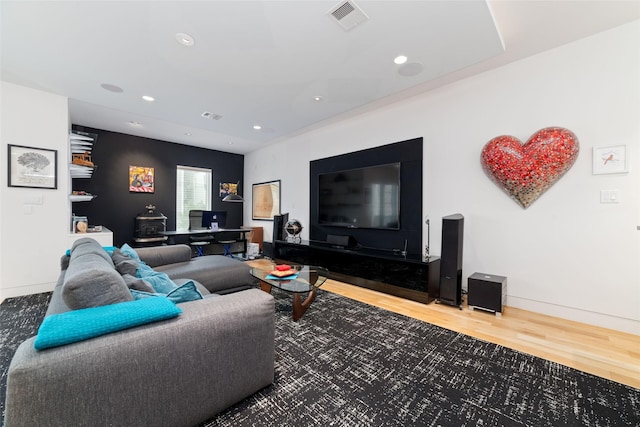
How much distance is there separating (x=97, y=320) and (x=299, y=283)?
1.80 meters

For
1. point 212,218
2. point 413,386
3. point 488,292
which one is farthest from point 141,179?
point 488,292

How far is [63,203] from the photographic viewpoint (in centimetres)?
365

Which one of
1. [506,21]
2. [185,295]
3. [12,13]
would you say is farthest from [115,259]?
[506,21]

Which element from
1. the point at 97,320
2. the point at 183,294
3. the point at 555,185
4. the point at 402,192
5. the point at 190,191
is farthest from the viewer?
the point at 190,191

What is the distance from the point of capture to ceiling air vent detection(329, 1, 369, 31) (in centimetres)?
Result: 198

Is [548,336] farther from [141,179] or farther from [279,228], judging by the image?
[141,179]

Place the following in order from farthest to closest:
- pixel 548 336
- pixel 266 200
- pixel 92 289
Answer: pixel 266 200
pixel 548 336
pixel 92 289

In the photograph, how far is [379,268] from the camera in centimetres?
365

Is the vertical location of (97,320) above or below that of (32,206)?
below

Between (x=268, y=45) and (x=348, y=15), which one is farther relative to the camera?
(x=268, y=45)

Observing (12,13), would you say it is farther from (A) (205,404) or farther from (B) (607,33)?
(B) (607,33)

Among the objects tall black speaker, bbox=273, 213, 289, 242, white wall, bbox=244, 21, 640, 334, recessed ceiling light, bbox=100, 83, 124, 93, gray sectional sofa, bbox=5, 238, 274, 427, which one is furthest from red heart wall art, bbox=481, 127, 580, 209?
recessed ceiling light, bbox=100, 83, 124, 93

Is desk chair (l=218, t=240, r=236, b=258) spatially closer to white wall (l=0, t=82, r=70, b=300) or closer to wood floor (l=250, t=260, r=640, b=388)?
white wall (l=0, t=82, r=70, b=300)

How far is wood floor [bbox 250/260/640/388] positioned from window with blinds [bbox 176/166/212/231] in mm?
4792
